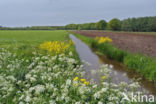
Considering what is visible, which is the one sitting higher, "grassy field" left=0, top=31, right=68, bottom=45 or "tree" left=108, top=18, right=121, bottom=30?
"tree" left=108, top=18, right=121, bottom=30

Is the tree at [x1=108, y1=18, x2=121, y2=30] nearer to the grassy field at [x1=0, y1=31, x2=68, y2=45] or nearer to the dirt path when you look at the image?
the grassy field at [x1=0, y1=31, x2=68, y2=45]

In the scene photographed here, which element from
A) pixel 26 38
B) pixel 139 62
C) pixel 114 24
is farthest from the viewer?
pixel 114 24

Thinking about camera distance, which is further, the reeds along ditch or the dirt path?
the dirt path

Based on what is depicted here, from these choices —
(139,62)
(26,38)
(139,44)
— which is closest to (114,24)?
(26,38)

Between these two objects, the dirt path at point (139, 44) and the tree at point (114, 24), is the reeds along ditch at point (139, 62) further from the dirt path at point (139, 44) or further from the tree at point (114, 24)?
the tree at point (114, 24)

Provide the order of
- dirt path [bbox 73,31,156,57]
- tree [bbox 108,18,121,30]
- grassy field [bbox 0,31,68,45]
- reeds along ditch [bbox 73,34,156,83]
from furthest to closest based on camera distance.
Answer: tree [bbox 108,18,121,30]
grassy field [bbox 0,31,68,45]
dirt path [bbox 73,31,156,57]
reeds along ditch [bbox 73,34,156,83]

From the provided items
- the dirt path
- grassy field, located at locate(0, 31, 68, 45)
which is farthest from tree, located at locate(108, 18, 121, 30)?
the dirt path

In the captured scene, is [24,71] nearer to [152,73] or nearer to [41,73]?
[41,73]

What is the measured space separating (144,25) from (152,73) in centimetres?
7080

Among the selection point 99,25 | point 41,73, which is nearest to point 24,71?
point 41,73

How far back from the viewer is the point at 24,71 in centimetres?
505

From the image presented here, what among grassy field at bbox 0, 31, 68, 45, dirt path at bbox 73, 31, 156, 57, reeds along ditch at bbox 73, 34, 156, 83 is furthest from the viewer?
grassy field at bbox 0, 31, 68, 45

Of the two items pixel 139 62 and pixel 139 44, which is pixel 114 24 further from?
pixel 139 62

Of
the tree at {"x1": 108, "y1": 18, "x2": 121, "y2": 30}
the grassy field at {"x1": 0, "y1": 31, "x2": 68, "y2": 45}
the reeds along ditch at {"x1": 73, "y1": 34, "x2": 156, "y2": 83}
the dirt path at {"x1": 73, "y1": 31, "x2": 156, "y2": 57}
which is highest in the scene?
the tree at {"x1": 108, "y1": 18, "x2": 121, "y2": 30}
